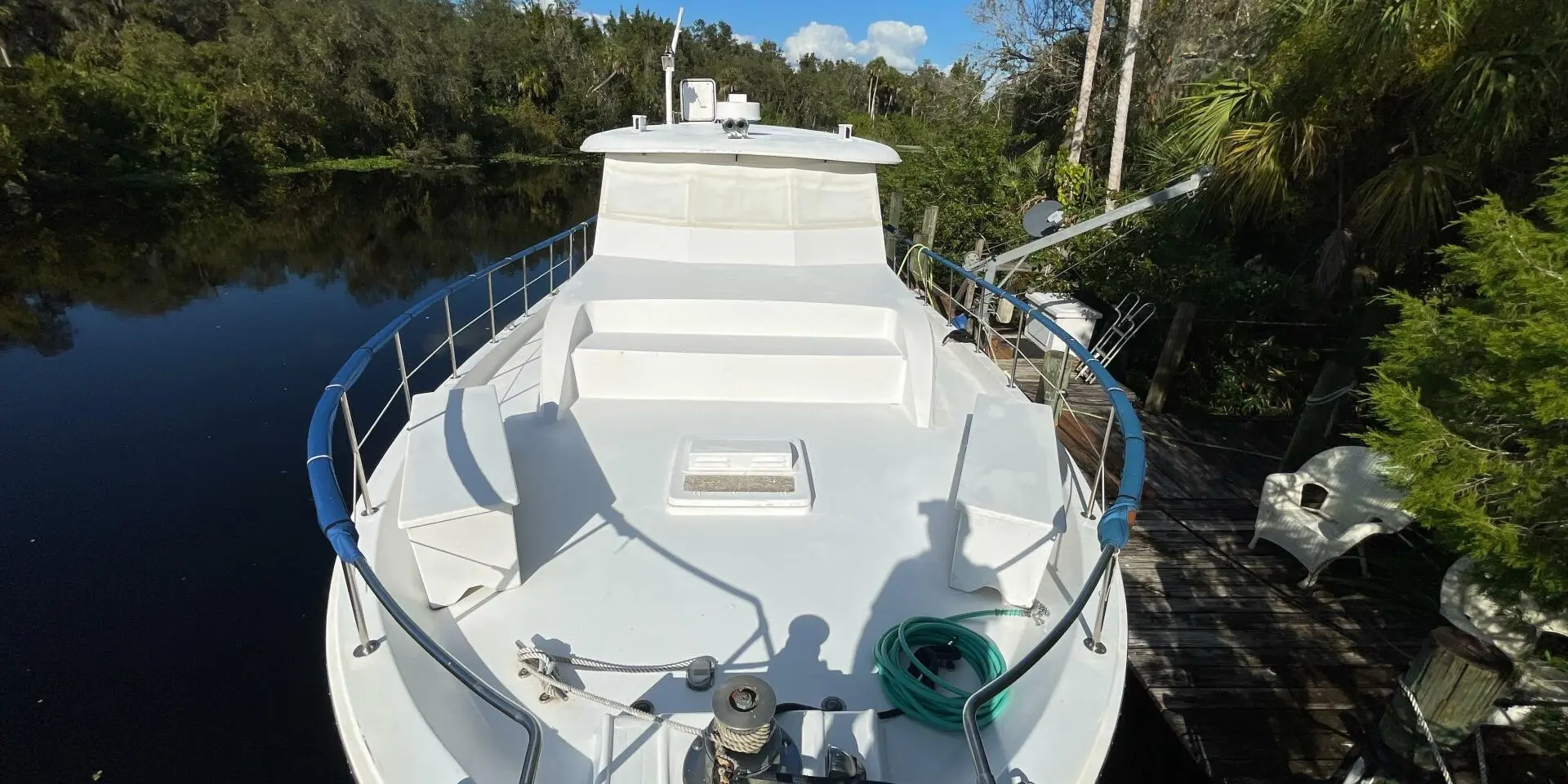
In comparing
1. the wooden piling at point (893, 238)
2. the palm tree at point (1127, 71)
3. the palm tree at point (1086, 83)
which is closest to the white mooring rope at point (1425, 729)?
the wooden piling at point (893, 238)

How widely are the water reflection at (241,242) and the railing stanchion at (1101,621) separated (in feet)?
43.8

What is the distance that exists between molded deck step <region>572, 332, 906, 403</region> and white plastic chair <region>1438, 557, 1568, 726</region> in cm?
281

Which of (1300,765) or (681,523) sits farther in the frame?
(1300,765)

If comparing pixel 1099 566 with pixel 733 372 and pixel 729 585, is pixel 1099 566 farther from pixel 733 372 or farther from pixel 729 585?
pixel 733 372

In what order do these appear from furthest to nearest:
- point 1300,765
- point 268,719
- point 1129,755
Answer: point 268,719 → point 1129,755 → point 1300,765

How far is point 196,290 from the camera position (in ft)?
42.0

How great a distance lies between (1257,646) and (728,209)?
4479 millimetres

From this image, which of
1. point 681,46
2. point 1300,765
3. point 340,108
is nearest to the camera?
point 1300,765

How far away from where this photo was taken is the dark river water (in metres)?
4.46

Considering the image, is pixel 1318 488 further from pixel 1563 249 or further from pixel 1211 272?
pixel 1211 272

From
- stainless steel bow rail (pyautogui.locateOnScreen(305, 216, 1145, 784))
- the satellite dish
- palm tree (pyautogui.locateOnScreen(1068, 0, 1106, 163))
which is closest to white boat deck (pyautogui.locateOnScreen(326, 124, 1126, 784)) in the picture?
stainless steel bow rail (pyautogui.locateOnScreen(305, 216, 1145, 784))

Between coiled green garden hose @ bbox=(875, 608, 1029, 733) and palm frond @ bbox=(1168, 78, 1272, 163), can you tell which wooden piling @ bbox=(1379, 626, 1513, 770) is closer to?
coiled green garden hose @ bbox=(875, 608, 1029, 733)

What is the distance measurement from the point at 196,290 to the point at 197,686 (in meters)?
10.9

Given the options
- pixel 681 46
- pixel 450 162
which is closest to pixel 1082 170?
pixel 450 162
